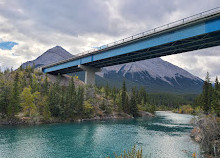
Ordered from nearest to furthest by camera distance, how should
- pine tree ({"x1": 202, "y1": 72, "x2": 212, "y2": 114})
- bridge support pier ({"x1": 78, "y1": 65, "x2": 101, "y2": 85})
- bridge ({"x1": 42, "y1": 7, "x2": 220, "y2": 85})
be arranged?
bridge ({"x1": 42, "y1": 7, "x2": 220, "y2": 85}) → pine tree ({"x1": 202, "y1": 72, "x2": 212, "y2": 114}) → bridge support pier ({"x1": 78, "y1": 65, "x2": 101, "y2": 85})

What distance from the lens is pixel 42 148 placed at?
27922mm

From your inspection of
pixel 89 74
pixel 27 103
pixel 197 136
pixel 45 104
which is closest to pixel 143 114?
pixel 89 74

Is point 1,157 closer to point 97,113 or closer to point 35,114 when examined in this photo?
point 35,114

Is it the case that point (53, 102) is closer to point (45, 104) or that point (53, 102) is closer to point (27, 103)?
point (45, 104)

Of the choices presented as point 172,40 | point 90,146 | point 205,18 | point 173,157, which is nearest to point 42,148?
point 90,146

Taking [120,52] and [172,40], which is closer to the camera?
[172,40]

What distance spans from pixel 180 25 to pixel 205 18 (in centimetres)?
505

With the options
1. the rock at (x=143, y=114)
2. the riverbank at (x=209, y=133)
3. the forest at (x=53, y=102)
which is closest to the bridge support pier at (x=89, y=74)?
the forest at (x=53, y=102)

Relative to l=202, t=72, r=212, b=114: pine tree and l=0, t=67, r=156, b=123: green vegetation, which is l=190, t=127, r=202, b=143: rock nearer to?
l=202, t=72, r=212, b=114: pine tree

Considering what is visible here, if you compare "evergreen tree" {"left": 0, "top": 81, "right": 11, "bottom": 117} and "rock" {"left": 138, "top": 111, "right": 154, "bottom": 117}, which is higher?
"evergreen tree" {"left": 0, "top": 81, "right": 11, "bottom": 117}

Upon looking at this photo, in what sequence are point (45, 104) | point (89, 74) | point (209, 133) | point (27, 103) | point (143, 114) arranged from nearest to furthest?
point (209, 133)
point (27, 103)
point (45, 104)
point (89, 74)
point (143, 114)

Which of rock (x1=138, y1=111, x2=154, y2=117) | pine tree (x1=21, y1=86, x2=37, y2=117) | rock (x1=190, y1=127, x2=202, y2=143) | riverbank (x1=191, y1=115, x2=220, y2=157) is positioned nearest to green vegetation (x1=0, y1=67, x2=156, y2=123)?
pine tree (x1=21, y1=86, x2=37, y2=117)

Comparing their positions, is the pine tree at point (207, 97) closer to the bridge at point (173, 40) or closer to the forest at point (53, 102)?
the forest at point (53, 102)

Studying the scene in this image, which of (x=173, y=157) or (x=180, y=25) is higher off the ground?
(x=180, y=25)
